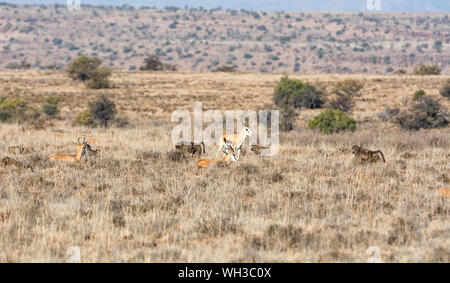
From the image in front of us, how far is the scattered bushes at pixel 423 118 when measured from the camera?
93.5 feet

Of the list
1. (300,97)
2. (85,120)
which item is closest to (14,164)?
(85,120)

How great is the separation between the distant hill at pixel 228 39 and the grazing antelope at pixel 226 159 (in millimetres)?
77497

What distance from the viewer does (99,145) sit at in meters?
14.0

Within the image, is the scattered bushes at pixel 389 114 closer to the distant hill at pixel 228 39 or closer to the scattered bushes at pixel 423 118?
the scattered bushes at pixel 423 118

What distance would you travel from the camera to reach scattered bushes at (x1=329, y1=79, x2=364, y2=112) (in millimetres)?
37334

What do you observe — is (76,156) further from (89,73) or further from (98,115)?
(89,73)

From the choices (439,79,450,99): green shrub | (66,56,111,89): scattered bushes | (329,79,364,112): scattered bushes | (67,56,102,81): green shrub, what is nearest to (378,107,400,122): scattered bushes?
(329,79,364,112): scattered bushes

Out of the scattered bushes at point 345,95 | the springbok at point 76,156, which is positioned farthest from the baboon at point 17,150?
the scattered bushes at point 345,95

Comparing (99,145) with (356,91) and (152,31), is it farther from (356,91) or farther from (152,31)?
(152,31)

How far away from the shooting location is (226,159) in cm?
1137

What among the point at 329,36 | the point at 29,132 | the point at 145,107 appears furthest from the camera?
the point at 329,36

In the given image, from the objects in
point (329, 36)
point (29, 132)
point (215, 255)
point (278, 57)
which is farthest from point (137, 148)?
point (329, 36)

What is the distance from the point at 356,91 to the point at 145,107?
17038mm

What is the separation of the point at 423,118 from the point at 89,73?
33.9 meters
